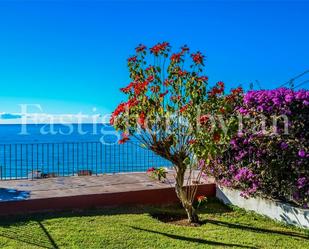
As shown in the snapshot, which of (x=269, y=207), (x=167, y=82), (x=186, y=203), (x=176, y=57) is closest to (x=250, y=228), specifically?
(x=269, y=207)

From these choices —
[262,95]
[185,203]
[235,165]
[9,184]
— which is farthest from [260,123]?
[9,184]

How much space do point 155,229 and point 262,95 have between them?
3.05 metres

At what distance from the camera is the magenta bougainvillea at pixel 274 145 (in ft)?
23.1

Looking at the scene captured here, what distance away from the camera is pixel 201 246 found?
245 inches

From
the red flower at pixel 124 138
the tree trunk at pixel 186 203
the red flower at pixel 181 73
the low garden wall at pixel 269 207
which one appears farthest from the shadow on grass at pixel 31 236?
the low garden wall at pixel 269 207

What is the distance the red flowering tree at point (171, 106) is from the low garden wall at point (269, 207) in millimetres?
1278

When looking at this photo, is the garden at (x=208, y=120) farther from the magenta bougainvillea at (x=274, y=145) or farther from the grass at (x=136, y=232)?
the grass at (x=136, y=232)

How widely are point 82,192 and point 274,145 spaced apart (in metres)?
3.94

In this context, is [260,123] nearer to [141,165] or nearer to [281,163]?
[281,163]

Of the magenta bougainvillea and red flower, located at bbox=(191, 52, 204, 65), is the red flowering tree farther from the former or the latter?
the magenta bougainvillea

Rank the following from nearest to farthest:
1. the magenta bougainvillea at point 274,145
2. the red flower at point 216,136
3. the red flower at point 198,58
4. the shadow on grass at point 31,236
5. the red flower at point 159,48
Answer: the shadow on grass at point 31,236
the red flower at point 216,136
the magenta bougainvillea at point 274,145
the red flower at point 198,58
the red flower at point 159,48

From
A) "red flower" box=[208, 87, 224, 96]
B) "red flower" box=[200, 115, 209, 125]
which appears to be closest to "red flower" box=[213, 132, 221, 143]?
"red flower" box=[200, 115, 209, 125]

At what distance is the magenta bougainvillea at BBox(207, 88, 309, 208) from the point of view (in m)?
7.04

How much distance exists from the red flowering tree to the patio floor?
3.97 ft
